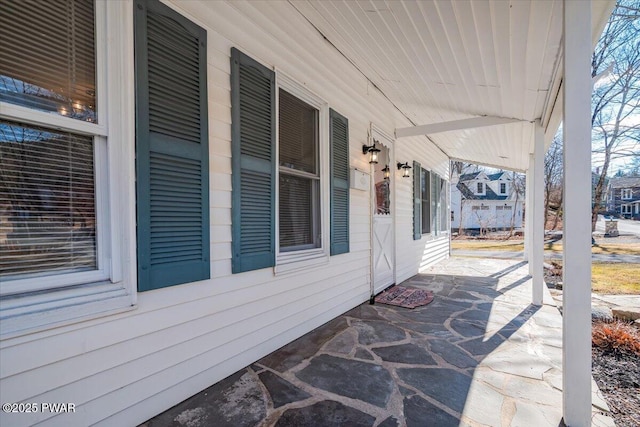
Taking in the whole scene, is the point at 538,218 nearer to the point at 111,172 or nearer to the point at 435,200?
the point at 435,200

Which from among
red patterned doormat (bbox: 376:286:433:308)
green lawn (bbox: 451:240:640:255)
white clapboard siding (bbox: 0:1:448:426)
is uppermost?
white clapboard siding (bbox: 0:1:448:426)

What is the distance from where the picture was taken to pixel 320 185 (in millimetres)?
3412

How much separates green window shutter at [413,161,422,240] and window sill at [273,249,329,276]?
3703mm

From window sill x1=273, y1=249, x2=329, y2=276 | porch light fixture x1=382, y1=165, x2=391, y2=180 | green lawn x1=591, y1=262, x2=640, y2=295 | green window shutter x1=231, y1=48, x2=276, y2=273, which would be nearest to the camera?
green window shutter x1=231, y1=48, x2=276, y2=273

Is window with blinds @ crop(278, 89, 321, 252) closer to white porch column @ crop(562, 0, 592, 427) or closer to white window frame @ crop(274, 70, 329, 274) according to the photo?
white window frame @ crop(274, 70, 329, 274)

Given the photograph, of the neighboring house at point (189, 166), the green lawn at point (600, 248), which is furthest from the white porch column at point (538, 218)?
the green lawn at point (600, 248)

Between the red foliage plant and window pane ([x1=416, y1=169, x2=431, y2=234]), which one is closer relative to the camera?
the red foliage plant

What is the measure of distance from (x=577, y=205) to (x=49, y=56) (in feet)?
10.1

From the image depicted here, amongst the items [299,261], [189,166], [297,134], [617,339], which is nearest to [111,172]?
[189,166]

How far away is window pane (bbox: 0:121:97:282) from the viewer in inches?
52.0

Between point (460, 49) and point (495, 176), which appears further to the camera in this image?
point (495, 176)

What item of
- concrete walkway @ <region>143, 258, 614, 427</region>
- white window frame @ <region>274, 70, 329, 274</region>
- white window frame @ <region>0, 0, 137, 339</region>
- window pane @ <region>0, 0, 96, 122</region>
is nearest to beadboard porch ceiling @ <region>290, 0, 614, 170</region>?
white window frame @ <region>274, 70, 329, 274</region>

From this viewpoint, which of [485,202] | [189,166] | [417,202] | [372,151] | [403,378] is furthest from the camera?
[485,202]

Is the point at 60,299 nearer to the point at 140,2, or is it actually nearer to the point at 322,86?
the point at 140,2
